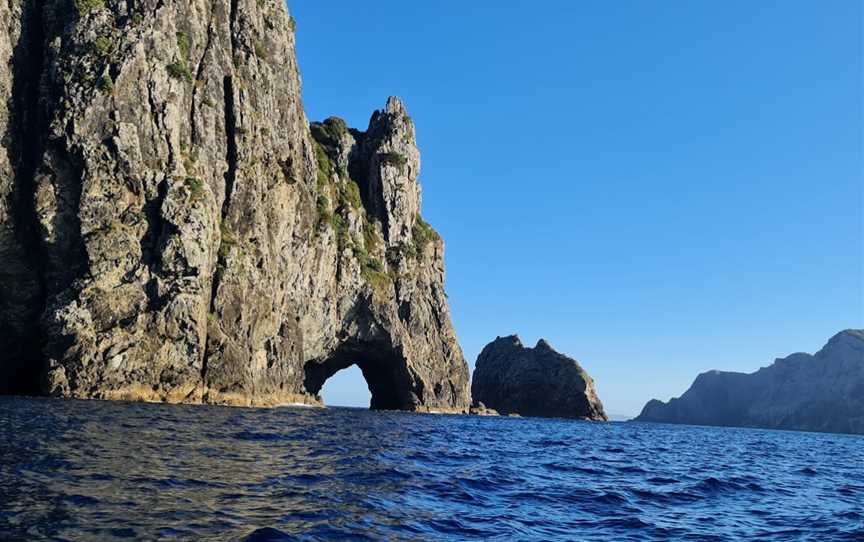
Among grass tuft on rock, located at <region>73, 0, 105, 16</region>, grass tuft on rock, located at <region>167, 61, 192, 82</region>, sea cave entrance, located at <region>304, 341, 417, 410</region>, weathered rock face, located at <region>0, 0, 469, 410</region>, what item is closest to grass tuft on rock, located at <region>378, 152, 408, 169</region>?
weathered rock face, located at <region>0, 0, 469, 410</region>

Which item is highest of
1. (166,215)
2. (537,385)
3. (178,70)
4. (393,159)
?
(393,159)

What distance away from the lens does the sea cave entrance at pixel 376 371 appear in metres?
88.5

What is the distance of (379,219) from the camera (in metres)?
99.0

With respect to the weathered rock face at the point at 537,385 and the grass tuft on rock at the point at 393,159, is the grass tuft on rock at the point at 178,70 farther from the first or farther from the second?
the weathered rock face at the point at 537,385

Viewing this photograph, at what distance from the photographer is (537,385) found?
409 ft

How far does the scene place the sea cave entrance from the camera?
290ft

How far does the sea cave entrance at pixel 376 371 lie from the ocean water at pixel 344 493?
6002 centimetres

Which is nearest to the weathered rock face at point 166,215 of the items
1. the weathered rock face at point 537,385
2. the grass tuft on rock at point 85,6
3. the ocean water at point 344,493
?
the grass tuft on rock at point 85,6

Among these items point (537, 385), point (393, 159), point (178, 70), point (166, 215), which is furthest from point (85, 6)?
point (537, 385)

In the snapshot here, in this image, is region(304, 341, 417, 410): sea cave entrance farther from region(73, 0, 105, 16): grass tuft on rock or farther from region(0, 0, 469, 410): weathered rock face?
region(73, 0, 105, 16): grass tuft on rock

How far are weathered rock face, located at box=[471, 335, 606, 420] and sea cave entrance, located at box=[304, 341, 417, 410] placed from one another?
2612 cm

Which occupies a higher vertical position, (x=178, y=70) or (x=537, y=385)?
(x=178, y=70)

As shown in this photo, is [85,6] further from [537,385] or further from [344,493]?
[537,385]

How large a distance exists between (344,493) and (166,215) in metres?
49.1
